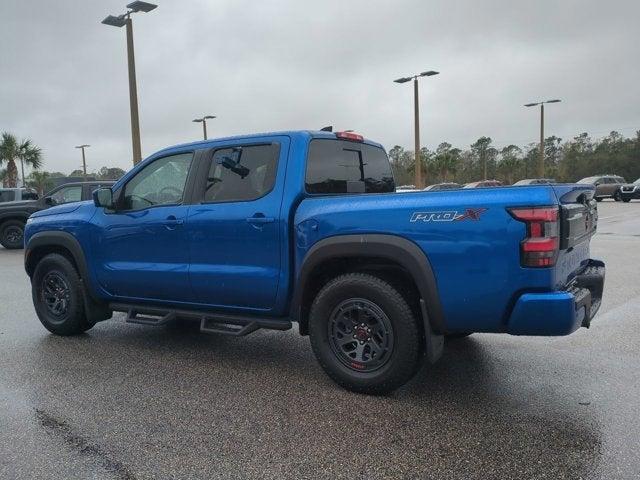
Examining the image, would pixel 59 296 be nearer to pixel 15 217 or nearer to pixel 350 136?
pixel 350 136

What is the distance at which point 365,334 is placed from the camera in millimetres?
3844

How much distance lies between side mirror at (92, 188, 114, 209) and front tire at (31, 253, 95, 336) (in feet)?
2.82

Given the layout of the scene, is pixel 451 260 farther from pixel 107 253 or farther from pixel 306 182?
pixel 107 253

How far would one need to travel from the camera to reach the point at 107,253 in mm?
5086

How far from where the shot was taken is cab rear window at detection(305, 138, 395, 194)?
4.37m

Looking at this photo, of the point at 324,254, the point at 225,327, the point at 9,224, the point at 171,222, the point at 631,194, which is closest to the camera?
the point at 324,254

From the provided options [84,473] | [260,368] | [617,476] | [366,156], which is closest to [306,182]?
[366,156]

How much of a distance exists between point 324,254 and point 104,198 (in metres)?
2.33

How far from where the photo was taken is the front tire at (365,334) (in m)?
3.65

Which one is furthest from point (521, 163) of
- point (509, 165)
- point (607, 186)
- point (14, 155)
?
point (14, 155)

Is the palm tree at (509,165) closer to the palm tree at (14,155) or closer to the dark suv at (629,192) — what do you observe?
the dark suv at (629,192)

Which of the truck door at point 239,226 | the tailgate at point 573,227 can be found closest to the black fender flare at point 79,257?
the truck door at point 239,226

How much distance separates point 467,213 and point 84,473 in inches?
100

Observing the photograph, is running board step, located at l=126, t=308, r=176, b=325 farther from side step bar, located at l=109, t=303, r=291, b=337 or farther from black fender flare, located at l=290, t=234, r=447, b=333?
black fender flare, located at l=290, t=234, r=447, b=333
